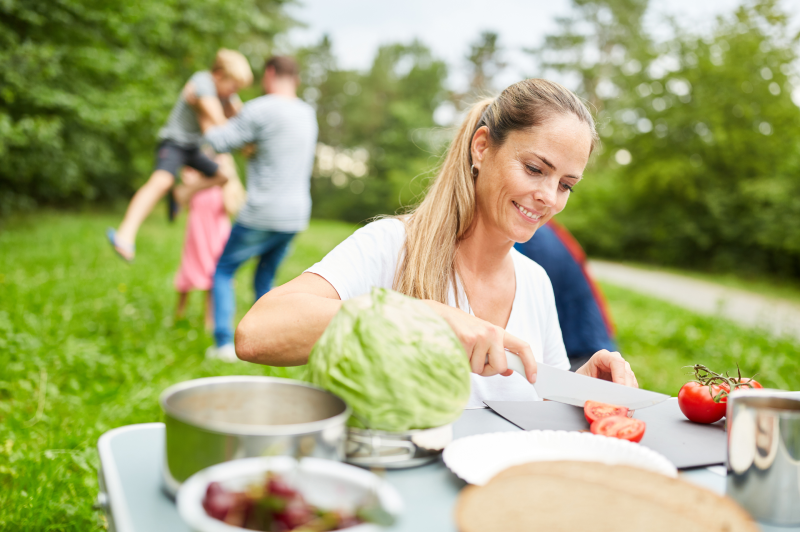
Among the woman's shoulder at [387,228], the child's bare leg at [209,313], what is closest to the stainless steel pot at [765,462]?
the woman's shoulder at [387,228]

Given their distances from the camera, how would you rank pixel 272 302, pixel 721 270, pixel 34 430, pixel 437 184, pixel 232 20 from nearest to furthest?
pixel 272 302
pixel 437 184
pixel 34 430
pixel 232 20
pixel 721 270

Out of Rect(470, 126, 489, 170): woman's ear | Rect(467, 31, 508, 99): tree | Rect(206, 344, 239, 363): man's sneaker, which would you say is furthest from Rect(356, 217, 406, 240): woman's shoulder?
Rect(467, 31, 508, 99): tree

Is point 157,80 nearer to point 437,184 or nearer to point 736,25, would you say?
point 437,184

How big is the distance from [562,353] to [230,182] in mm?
3665

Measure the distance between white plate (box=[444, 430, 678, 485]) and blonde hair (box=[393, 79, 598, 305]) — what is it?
84 centimetres

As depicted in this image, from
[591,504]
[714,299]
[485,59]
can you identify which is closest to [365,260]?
[591,504]

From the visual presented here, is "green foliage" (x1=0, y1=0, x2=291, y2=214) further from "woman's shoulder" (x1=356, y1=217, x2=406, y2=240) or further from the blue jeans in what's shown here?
"woman's shoulder" (x1=356, y1=217, x2=406, y2=240)

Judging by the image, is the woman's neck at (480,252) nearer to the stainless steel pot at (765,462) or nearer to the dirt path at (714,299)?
the stainless steel pot at (765,462)

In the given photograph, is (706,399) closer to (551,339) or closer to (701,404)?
(701,404)

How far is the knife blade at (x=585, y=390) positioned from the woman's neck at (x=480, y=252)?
74cm

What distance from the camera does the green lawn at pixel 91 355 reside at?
8.12 feet

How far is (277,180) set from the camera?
425 centimetres

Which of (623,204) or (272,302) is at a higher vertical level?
(272,302)

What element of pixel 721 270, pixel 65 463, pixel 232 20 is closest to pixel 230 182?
pixel 65 463
